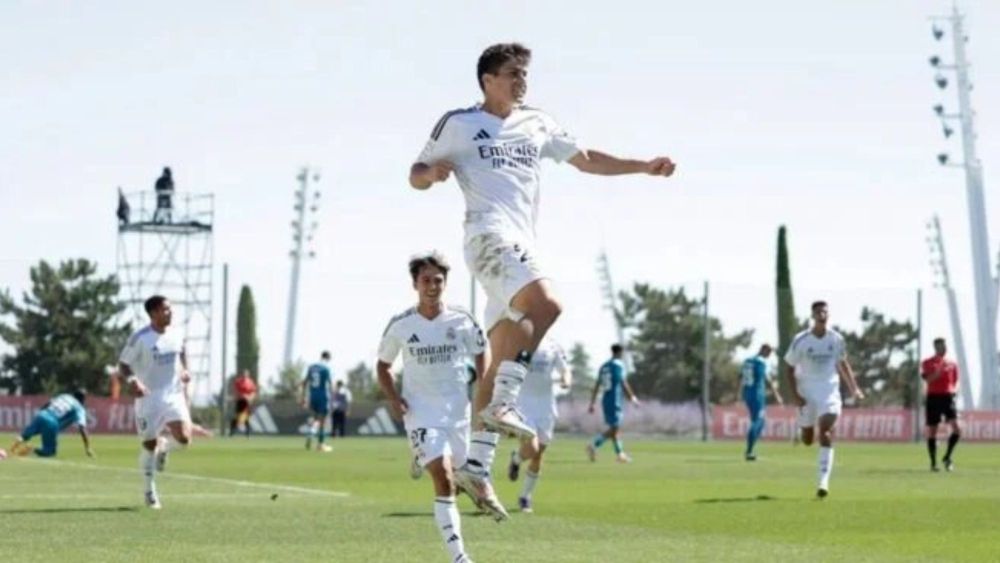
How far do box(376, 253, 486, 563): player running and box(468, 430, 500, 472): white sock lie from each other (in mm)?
1455

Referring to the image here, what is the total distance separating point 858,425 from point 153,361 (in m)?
41.6

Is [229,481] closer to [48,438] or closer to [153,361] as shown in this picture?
[153,361]

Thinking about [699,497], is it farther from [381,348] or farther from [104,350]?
[104,350]

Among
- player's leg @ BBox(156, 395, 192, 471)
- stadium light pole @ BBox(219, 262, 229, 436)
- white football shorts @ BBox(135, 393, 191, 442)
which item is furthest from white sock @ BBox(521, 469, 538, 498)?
stadium light pole @ BBox(219, 262, 229, 436)

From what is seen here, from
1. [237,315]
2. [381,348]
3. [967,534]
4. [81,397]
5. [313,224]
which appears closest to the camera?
[381,348]

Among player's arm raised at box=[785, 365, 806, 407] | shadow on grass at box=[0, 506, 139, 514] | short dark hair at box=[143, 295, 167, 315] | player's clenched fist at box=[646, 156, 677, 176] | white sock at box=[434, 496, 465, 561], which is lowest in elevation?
shadow on grass at box=[0, 506, 139, 514]

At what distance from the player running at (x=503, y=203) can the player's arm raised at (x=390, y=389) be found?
1.88 meters

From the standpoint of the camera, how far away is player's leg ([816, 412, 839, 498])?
2648cm

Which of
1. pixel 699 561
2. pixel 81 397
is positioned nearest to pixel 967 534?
pixel 699 561

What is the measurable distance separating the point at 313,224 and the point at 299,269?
55.7 m

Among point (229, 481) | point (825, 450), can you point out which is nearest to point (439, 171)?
point (825, 450)

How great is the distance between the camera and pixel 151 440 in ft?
80.8

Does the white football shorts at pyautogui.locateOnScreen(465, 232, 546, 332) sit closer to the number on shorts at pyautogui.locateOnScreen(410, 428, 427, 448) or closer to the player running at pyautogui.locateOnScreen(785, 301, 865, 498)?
the number on shorts at pyautogui.locateOnScreen(410, 428, 427, 448)

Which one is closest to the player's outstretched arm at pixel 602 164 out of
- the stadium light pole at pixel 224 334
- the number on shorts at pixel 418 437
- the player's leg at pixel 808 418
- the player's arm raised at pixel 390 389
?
the player's arm raised at pixel 390 389
